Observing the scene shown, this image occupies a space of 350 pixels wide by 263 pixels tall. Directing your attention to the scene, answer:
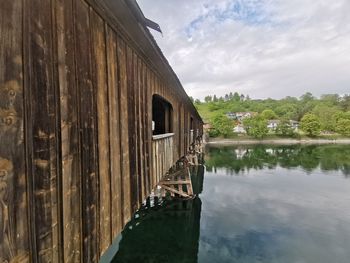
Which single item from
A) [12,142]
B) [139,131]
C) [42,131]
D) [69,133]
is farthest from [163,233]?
[12,142]

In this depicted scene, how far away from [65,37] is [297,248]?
978cm

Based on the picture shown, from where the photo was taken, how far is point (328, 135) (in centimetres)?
6353

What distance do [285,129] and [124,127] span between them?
65758mm

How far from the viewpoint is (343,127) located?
2436 inches

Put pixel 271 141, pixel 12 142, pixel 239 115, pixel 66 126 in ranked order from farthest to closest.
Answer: pixel 239 115
pixel 271 141
pixel 66 126
pixel 12 142

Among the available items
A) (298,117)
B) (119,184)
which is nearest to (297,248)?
(119,184)

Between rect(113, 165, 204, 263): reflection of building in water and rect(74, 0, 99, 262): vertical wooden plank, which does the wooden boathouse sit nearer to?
rect(74, 0, 99, 262): vertical wooden plank

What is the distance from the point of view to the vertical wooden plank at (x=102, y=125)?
2.48 meters

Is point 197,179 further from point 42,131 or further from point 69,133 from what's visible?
point 42,131

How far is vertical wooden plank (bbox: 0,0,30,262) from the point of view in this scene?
1302mm

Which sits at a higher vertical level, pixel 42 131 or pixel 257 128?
pixel 42 131

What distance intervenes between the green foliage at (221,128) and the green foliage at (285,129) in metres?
12.3

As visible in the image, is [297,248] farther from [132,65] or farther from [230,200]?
[132,65]

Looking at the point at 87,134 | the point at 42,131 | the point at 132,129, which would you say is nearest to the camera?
the point at 42,131
